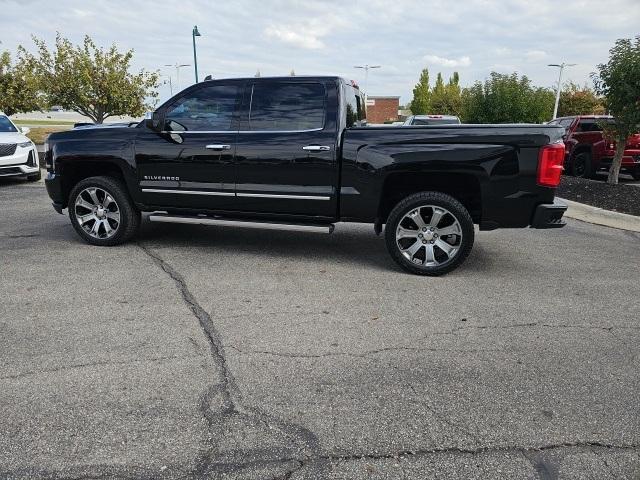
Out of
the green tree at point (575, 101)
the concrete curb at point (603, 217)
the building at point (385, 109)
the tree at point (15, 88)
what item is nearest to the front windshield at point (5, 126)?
the tree at point (15, 88)

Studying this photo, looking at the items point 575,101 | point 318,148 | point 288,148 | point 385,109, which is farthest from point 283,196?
point 385,109

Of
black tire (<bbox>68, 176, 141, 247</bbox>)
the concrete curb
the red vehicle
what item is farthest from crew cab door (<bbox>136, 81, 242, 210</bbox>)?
the red vehicle

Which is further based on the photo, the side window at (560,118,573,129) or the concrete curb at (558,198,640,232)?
the side window at (560,118,573,129)

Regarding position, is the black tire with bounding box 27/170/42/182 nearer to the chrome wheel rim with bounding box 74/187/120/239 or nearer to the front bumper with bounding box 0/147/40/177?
the front bumper with bounding box 0/147/40/177

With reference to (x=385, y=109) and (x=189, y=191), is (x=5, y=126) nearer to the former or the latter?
(x=189, y=191)

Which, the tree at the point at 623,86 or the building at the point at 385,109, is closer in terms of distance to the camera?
the tree at the point at 623,86

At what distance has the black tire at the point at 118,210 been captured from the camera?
20.0 feet

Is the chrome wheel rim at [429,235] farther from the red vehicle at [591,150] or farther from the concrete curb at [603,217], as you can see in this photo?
the red vehicle at [591,150]

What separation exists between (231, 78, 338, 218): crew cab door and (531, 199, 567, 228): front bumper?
6.44ft

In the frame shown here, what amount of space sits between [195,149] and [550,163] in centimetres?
361

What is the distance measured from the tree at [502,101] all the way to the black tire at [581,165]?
11.3 metres

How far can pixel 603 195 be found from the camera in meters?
10.4

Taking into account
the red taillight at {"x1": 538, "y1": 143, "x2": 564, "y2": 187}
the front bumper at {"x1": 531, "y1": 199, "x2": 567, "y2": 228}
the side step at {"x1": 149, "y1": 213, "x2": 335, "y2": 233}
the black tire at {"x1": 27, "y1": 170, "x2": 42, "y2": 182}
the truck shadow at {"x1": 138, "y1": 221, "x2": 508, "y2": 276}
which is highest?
the red taillight at {"x1": 538, "y1": 143, "x2": 564, "y2": 187}

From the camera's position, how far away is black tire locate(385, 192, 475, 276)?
16.7 ft
